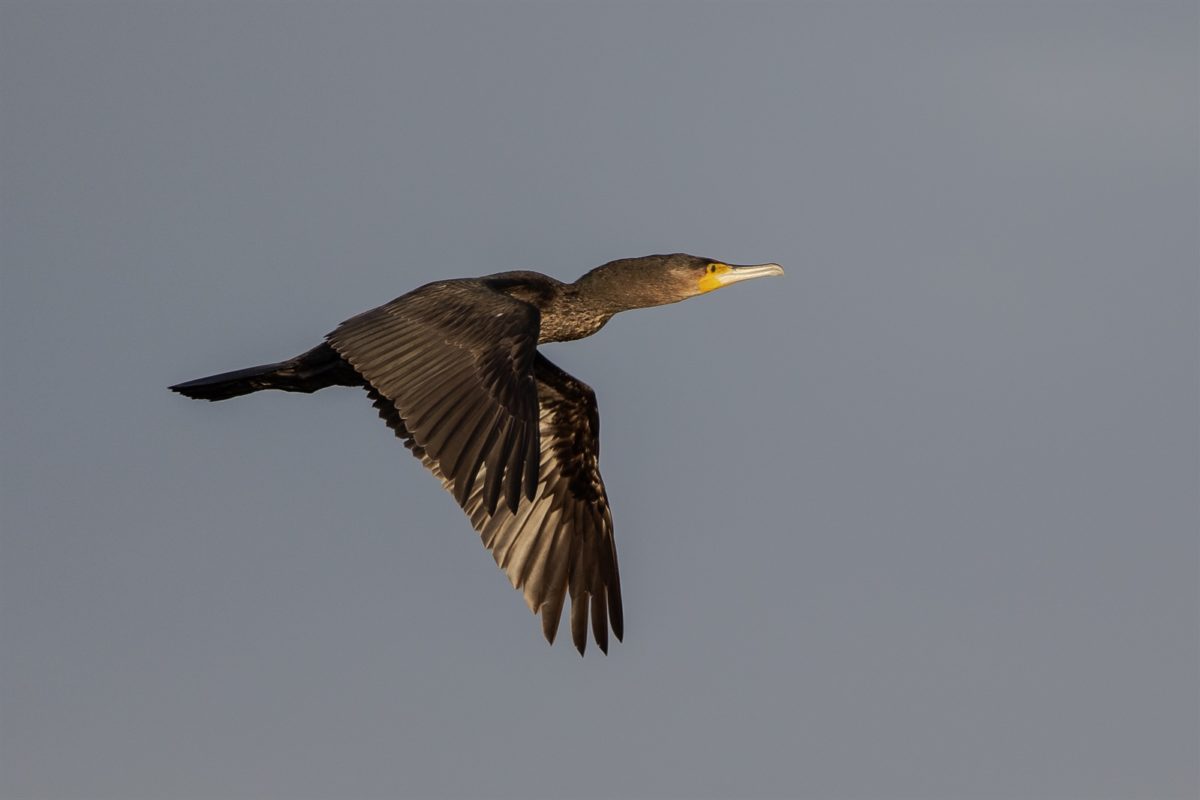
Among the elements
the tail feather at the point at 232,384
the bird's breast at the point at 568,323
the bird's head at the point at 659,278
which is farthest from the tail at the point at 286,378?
the bird's head at the point at 659,278

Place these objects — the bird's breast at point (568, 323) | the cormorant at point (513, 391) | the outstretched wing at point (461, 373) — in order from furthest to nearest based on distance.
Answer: the bird's breast at point (568, 323) → the cormorant at point (513, 391) → the outstretched wing at point (461, 373)

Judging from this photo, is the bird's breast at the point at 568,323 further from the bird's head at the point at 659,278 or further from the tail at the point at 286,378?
the tail at the point at 286,378

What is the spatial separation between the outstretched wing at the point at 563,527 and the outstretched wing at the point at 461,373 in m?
2.31

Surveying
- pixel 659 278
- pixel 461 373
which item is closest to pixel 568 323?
pixel 659 278

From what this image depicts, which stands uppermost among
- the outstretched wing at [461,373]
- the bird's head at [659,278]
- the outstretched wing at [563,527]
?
the bird's head at [659,278]

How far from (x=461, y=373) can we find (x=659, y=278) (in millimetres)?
3152

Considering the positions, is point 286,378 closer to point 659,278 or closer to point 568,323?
point 568,323

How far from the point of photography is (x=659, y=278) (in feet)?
60.7

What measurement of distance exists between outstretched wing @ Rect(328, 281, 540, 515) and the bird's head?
141cm

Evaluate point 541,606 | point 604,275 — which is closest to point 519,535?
point 541,606

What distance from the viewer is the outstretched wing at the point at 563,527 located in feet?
63.5

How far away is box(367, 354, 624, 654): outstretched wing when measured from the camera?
19359 mm

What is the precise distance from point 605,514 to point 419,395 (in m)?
4.63

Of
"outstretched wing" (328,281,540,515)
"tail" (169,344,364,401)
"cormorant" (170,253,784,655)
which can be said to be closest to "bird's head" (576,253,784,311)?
"cormorant" (170,253,784,655)
